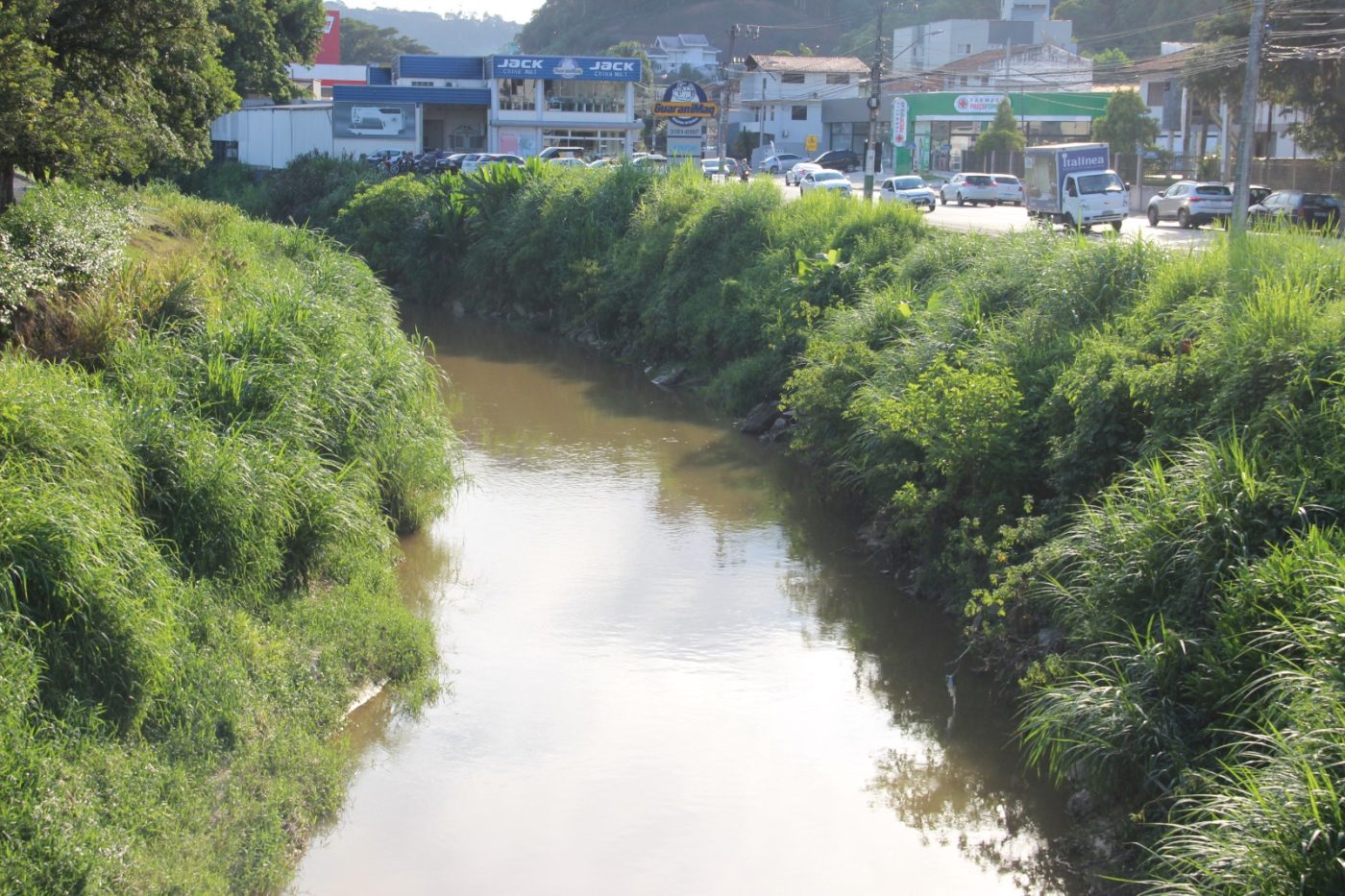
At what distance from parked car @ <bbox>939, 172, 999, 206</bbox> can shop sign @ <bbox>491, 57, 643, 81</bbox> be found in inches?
838

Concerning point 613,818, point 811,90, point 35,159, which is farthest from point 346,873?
point 811,90

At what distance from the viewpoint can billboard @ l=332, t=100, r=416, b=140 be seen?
60.5 metres

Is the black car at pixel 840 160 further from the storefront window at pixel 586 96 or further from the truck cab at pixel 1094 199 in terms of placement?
the truck cab at pixel 1094 199

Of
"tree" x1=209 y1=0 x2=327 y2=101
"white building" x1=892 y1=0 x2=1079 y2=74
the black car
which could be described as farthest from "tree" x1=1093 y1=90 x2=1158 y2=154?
"white building" x1=892 y1=0 x2=1079 y2=74

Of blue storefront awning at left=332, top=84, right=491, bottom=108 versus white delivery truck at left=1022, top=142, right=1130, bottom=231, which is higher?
blue storefront awning at left=332, top=84, right=491, bottom=108

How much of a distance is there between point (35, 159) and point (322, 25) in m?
40.9

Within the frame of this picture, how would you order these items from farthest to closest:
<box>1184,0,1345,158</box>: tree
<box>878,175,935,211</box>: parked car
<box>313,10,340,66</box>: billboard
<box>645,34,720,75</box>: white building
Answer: <box>645,34,720,75</box>: white building
<box>313,10,340,66</box>: billboard
<box>878,175,935,211</box>: parked car
<box>1184,0,1345,158</box>: tree

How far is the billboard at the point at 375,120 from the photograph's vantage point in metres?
60.5

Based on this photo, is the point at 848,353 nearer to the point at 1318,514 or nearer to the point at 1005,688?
the point at 1005,688

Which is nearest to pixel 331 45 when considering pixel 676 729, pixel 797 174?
pixel 797 174

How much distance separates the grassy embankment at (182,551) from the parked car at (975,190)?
36247mm

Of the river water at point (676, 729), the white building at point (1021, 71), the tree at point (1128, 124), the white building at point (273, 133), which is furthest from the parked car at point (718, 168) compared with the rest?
the river water at point (676, 729)

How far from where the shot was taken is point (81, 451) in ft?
28.9

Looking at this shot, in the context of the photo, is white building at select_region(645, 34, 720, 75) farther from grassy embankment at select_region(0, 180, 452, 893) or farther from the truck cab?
grassy embankment at select_region(0, 180, 452, 893)
